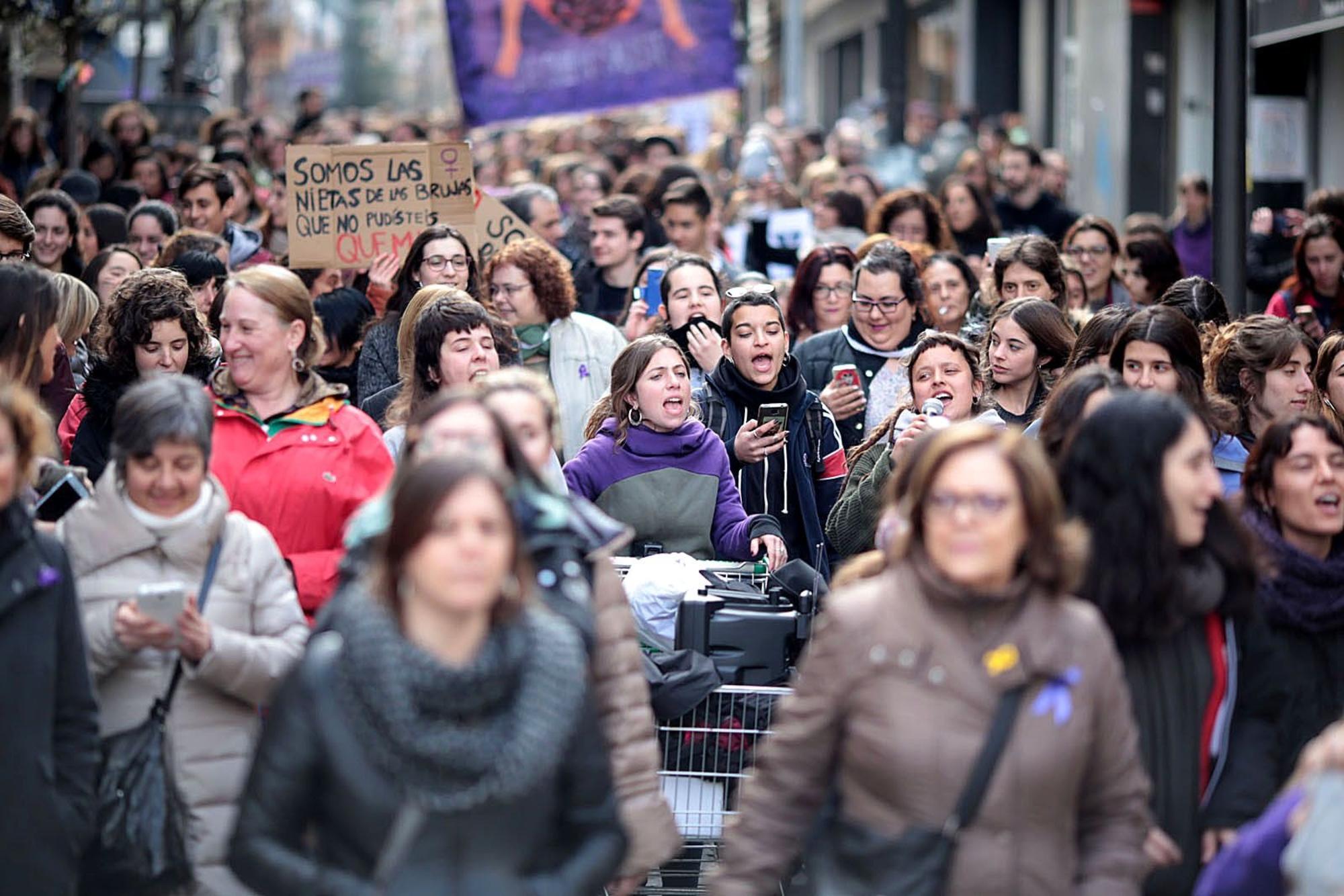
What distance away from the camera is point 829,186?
14336 millimetres

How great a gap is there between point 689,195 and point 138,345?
5.29 metres

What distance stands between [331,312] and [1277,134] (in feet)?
30.9

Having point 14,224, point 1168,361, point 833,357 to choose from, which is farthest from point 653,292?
point 1168,361

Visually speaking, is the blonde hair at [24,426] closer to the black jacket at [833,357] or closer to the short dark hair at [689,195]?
the black jacket at [833,357]

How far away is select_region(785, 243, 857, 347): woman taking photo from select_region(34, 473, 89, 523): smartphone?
5.01 metres

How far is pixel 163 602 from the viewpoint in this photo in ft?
15.1

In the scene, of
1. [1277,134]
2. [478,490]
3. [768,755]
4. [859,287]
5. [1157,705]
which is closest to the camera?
[478,490]

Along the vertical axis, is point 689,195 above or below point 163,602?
above

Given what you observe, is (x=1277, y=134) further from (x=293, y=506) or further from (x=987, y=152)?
(x=293, y=506)

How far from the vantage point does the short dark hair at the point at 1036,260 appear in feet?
29.1

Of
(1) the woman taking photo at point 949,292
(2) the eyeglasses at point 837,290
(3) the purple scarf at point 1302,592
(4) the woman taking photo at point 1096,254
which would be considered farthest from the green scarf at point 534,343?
(3) the purple scarf at point 1302,592

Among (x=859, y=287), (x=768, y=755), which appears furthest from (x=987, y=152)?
(x=768, y=755)

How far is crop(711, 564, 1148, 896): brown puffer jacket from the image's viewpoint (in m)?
3.89

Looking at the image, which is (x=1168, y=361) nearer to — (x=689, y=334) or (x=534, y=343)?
(x=689, y=334)
